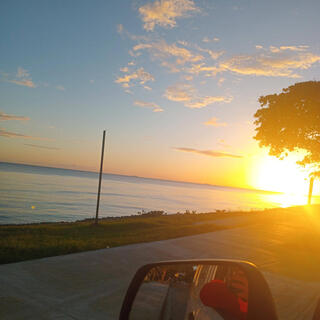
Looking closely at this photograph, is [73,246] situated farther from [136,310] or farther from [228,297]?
[228,297]

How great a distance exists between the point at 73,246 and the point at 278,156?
403 inches

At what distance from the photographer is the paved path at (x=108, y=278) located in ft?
14.4

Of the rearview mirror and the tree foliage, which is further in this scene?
the tree foliage

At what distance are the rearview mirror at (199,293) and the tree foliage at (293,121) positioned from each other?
12.2 meters

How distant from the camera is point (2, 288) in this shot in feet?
16.6

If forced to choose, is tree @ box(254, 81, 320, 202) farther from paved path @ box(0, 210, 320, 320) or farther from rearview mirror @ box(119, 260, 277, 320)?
rearview mirror @ box(119, 260, 277, 320)

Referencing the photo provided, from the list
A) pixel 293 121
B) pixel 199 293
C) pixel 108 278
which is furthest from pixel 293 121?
pixel 199 293

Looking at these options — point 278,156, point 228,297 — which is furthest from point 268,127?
point 228,297

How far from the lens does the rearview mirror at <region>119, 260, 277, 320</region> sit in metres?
1.66

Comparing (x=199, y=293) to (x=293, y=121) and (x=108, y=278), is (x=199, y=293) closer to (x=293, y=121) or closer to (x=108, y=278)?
(x=108, y=278)

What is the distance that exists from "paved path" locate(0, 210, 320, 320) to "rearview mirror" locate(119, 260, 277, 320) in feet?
4.12

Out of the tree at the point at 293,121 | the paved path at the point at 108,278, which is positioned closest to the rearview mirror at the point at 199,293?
the paved path at the point at 108,278

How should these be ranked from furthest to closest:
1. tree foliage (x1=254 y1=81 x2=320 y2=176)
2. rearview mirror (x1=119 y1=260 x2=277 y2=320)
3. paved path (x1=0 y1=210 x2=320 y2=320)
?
tree foliage (x1=254 y1=81 x2=320 y2=176)
paved path (x1=0 y1=210 x2=320 y2=320)
rearview mirror (x1=119 y1=260 x2=277 y2=320)

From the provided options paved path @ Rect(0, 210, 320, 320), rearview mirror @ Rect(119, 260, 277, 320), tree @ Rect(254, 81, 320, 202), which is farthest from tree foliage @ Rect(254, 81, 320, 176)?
rearview mirror @ Rect(119, 260, 277, 320)
